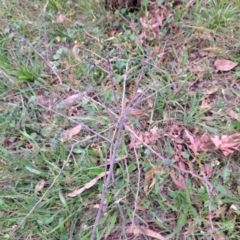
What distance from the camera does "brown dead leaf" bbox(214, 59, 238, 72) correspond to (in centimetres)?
197

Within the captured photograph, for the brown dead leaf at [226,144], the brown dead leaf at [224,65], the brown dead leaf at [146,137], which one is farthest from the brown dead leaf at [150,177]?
the brown dead leaf at [224,65]

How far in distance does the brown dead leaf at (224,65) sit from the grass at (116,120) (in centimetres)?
4

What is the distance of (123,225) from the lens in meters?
1.64

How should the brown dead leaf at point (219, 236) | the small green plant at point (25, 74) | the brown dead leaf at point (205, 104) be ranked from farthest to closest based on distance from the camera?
the small green plant at point (25, 74)
the brown dead leaf at point (205, 104)
the brown dead leaf at point (219, 236)

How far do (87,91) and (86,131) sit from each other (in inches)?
10.2

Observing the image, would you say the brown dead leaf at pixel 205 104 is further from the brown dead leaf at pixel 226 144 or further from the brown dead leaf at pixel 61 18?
the brown dead leaf at pixel 61 18

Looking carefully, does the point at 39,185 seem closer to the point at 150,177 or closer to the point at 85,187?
the point at 85,187

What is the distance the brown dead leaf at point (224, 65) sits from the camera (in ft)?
6.48

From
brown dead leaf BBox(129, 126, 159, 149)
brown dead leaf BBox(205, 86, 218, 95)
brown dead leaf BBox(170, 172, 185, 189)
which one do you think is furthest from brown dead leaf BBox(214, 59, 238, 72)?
brown dead leaf BBox(170, 172, 185, 189)

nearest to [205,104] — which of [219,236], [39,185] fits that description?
[219,236]

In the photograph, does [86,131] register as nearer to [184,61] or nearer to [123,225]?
[123,225]

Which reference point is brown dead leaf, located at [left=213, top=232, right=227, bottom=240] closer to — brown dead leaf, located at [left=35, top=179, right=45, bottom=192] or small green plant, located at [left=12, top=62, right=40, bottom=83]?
brown dead leaf, located at [left=35, top=179, right=45, bottom=192]

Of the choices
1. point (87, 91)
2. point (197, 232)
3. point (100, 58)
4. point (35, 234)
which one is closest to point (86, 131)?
point (87, 91)

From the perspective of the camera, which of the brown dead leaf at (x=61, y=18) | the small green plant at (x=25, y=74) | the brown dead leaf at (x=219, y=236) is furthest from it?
the brown dead leaf at (x=61, y=18)
